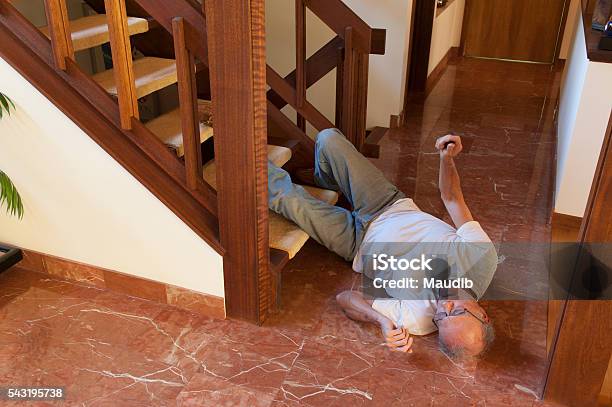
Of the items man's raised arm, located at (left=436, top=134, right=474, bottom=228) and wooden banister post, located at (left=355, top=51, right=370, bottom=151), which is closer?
man's raised arm, located at (left=436, top=134, right=474, bottom=228)

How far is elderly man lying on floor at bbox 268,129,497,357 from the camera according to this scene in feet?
6.70

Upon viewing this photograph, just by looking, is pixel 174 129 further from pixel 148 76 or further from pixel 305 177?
pixel 305 177

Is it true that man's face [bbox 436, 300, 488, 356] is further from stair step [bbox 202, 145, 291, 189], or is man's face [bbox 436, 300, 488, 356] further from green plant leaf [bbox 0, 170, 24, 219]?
green plant leaf [bbox 0, 170, 24, 219]

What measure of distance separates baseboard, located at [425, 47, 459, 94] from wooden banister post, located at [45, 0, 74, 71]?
11.5ft

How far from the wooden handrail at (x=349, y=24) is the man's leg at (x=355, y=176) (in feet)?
1.58

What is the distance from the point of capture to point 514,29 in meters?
6.23

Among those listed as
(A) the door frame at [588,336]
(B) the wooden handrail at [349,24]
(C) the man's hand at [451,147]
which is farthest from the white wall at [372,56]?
(A) the door frame at [588,336]

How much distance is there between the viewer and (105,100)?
212cm

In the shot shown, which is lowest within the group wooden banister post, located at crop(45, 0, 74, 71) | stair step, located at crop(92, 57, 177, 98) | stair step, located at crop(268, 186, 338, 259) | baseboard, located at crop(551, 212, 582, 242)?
baseboard, located at crop(551, 212, 582, 242)

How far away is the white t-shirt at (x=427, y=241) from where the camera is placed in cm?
212

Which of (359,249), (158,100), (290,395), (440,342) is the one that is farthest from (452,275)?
(158,100)

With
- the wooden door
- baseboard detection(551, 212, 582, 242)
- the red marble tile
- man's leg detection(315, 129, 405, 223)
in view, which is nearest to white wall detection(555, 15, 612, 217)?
baseboard detection(551, 212, 582, 242)

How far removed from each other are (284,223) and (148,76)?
87cm

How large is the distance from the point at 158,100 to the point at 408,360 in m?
2.24
